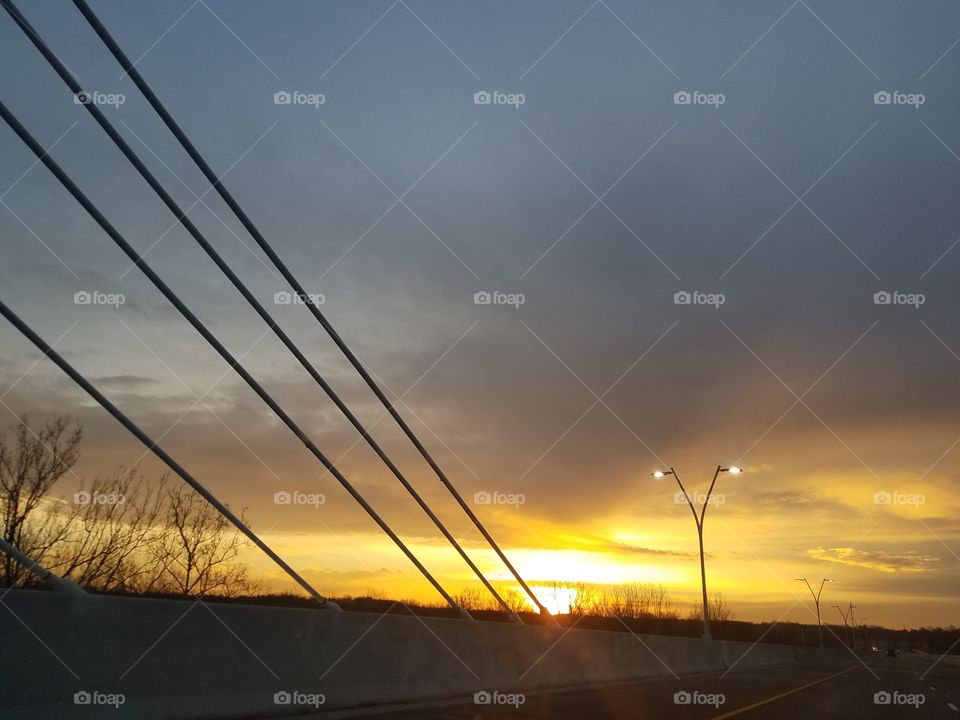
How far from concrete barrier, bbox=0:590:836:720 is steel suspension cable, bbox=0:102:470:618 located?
1328mm

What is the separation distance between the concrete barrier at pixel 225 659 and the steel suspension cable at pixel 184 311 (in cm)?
133

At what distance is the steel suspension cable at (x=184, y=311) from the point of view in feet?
26.0

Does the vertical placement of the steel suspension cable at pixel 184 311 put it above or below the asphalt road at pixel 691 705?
above

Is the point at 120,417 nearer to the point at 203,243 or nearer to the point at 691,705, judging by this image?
the point at 203,243

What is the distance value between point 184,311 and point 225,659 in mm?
4103

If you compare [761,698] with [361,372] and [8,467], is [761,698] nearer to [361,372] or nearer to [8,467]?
[361,372]

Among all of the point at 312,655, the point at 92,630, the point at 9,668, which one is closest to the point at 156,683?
the point at 92,630

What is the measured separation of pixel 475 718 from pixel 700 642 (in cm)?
2184

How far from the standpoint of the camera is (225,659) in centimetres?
848

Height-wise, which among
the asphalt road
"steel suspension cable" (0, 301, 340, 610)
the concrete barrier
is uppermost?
"steel suspension cable" (0, 301, 340, 610)

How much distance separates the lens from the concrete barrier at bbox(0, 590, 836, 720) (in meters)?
6.55

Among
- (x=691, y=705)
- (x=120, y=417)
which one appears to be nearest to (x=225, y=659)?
(x=120, y=417)

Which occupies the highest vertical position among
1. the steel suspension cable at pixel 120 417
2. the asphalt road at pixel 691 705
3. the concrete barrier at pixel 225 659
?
the steel suspension cable at pixel 120 417

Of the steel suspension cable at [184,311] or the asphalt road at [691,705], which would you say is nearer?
the steel suspension cable at [184,311]
